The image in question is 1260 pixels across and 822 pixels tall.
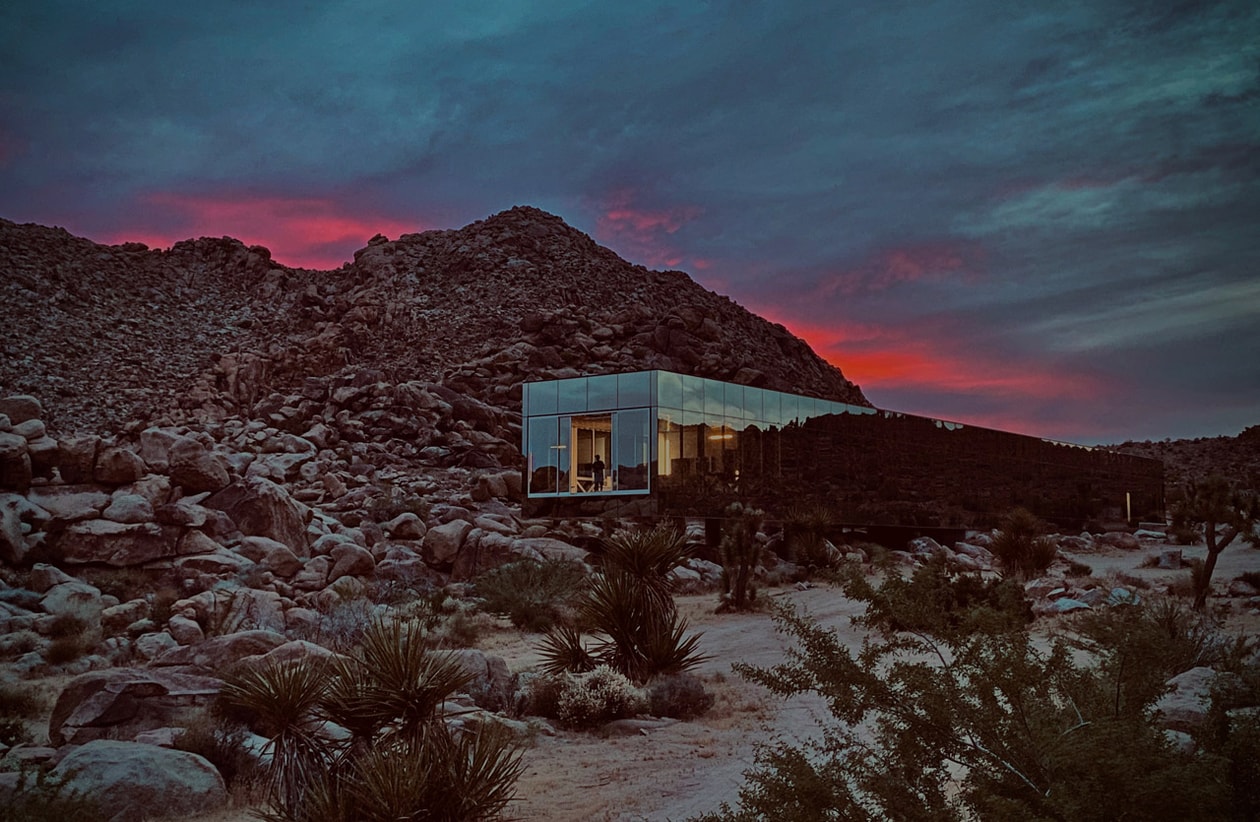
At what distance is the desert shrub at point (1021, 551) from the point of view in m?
28.0

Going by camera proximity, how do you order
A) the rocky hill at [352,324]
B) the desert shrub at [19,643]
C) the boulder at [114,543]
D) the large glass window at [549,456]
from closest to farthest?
the desert shrub at [19,643] < the boulder at [114,543] < the large glass window at [549,456] < the rocky hill at [352,324]

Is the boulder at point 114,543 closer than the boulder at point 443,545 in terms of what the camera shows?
Yes

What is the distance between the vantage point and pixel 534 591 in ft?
81.1

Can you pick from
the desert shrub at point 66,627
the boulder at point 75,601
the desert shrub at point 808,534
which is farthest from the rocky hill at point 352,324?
the desert shrub at point 66,627

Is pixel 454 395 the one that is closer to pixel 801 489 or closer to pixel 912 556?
pixel 801 489

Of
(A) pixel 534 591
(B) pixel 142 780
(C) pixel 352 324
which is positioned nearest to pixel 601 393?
(A) pixel 534 591

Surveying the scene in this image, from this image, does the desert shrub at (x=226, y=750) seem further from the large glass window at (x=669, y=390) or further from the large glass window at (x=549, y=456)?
the large glass window at (x=549, y=456)

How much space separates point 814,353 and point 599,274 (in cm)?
1974

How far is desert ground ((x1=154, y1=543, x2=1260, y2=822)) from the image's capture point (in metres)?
10.3

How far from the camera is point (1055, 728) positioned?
19.8ft

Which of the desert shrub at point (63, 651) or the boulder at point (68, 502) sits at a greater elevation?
the boulder at point (68, 502)

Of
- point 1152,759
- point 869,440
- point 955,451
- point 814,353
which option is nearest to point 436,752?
point 1152,759

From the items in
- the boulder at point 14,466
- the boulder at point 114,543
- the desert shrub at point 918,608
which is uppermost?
the boulder at point 14,466

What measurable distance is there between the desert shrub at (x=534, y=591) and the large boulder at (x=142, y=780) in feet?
40.7
